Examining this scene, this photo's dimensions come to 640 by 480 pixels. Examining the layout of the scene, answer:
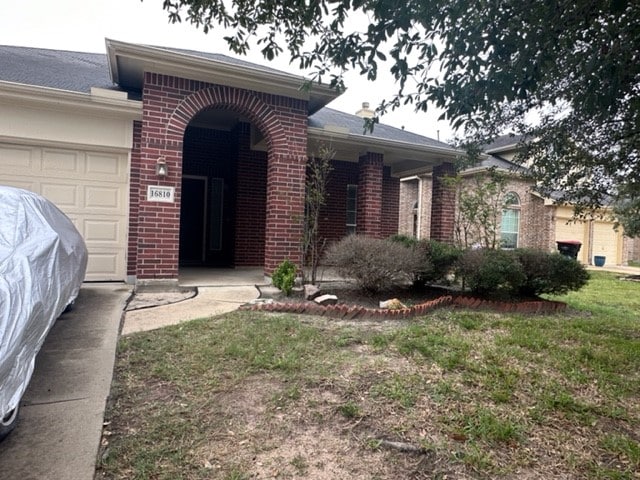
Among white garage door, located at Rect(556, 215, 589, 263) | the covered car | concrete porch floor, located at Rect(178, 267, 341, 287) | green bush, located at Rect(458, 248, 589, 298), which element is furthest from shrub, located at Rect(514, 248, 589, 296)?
white garage door, located at Rect(556, 215, 589, 263)

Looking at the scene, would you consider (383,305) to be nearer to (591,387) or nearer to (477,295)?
(477,295)

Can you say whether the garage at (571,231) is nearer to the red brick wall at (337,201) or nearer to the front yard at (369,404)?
the red brick wall at (337,201)

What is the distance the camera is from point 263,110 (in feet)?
23.1

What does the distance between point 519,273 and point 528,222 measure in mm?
12892

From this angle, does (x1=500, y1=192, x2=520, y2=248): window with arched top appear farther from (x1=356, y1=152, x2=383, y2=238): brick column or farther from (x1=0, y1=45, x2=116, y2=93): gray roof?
(x1=0, y1=45, x2=116, y2=93): gray roof

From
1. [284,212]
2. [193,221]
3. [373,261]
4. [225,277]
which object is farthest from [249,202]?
[373,261]

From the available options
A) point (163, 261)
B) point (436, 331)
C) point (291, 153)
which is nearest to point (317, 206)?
point (291, 153)

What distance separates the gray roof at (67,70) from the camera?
6.55m

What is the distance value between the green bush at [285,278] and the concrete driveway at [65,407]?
240 cm

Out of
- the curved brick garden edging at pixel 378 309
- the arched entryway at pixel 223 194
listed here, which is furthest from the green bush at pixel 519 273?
the arched entryway at pixel 223 194

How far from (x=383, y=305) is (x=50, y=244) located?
12.9ft

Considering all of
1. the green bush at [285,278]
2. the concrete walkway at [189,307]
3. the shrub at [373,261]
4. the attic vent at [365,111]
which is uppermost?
the attic vent at [365,111]

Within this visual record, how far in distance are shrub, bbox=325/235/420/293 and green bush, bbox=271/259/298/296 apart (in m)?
0.66

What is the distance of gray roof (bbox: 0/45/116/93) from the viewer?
6.49 meters
